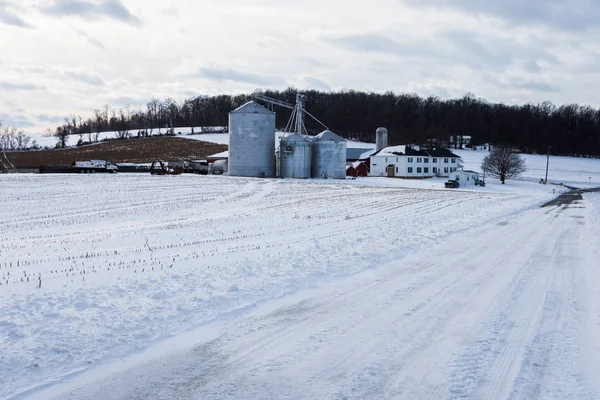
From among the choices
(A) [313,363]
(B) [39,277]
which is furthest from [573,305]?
(B) [39,277]

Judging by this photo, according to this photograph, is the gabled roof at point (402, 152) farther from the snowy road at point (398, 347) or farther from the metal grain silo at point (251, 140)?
the snowy road at point (398, 347)

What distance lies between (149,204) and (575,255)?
24684mm

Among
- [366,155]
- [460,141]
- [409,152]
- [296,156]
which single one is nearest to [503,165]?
[409,152]

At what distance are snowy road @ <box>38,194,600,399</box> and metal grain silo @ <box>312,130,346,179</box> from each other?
6052 cm

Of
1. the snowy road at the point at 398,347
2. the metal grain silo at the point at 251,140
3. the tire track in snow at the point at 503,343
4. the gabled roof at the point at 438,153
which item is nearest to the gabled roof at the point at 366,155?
the gabled roof at the point at 438,153

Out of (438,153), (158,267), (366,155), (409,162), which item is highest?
(438,153)

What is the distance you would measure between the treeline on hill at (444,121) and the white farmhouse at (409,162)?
56698mm

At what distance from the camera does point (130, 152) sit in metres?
128

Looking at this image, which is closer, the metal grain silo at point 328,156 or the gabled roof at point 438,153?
the metal grain silo at point 328,156

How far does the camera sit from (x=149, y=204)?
3288cm

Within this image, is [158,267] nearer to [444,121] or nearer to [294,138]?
[294,138]

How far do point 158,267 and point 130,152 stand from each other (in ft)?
403

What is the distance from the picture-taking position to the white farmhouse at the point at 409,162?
88.4 metres

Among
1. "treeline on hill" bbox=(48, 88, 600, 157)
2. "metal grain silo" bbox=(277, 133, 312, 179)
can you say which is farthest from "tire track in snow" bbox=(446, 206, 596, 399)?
"treeline on hill" bbox=(48, 88, 600, 157)
